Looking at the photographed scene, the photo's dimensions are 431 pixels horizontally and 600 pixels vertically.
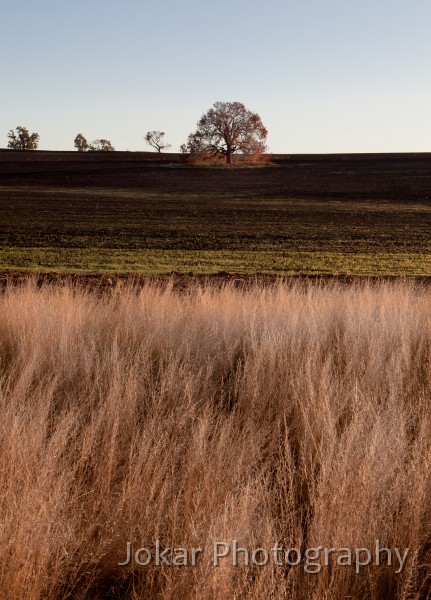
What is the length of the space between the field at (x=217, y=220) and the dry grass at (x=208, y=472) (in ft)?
36.2

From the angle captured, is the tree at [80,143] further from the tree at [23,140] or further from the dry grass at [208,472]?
the dry grass at [208,472]

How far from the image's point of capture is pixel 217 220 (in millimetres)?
32625

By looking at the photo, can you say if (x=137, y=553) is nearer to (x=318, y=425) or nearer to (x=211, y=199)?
(x=318, y=425)

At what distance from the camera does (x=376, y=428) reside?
375 cm

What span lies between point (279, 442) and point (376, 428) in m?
0.77

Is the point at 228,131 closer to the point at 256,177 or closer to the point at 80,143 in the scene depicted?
the point at 256,177

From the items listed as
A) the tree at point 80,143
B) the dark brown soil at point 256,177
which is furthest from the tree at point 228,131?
the tree at point 80,143

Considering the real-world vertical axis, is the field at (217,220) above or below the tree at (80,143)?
below

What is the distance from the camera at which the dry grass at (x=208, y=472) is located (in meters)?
2.80

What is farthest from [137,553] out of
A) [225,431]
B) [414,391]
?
[414,391]

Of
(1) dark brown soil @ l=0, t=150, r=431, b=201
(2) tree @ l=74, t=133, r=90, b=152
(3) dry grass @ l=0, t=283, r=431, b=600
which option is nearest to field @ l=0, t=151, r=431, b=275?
(1) dark brown soil @ l=0, t=150, r=431, b=201

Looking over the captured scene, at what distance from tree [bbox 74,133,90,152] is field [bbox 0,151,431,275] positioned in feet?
219

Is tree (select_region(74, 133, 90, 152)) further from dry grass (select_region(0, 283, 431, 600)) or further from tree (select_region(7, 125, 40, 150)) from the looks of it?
dry grass (select_region(0, 283, 431, 600))

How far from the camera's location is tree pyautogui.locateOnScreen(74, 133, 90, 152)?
13612cm
